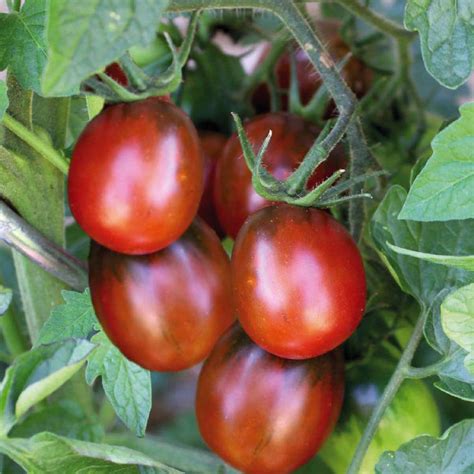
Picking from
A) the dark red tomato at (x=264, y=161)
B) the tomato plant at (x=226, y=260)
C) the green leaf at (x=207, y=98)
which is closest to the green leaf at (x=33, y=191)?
the tomato plant at (x=226, y=260)

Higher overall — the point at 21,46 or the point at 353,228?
the point at 21,46

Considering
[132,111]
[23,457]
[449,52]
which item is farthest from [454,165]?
[23,457]

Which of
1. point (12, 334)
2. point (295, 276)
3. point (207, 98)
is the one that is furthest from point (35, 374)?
point (207, 98)

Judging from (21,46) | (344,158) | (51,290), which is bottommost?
(51,290)

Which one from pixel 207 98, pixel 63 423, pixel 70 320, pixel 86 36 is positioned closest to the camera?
pixel 86 36

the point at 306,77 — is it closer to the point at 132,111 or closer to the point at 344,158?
the point at 344,158

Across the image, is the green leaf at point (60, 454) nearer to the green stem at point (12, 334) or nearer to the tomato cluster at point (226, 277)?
the tomato cluster at point (226, 277)

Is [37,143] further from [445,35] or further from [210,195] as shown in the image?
[445,35]
